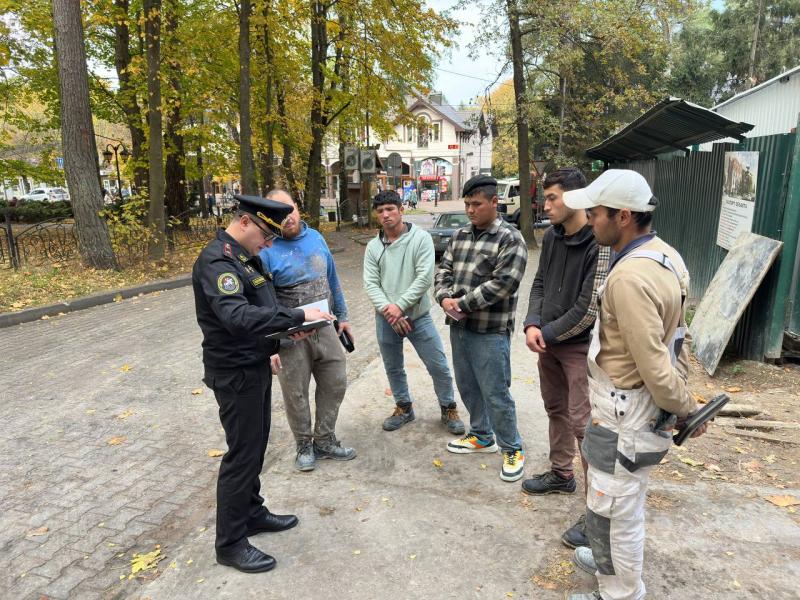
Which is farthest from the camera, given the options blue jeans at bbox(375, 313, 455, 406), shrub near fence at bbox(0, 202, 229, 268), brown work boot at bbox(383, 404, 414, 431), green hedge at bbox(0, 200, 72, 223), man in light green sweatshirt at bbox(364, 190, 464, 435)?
green hedge at bbox(0, 200, 72, 223)

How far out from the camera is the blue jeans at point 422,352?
14.0ft

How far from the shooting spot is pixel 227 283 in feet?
8.38

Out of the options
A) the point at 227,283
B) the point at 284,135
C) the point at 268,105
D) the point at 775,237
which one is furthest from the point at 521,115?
the point at 227,283

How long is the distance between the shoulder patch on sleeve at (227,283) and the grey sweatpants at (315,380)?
117 centimetres

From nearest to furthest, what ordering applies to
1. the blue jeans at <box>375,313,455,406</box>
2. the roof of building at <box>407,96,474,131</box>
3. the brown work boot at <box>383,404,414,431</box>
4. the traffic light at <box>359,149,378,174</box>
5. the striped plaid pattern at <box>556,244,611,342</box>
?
the striped plaid pattern at <box>556,244,611,342</box> < the blue jeans at <box>375,313,455,406</box> < the brown work boot at <box>383,404,414,431</box> < the traffic light at <box>359,149,378,174</box> < the roof of building at <box>407,96,474,131</box>

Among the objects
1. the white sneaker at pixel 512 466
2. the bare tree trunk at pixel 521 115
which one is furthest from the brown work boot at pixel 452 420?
the bare tree trunk at pixel 521 115

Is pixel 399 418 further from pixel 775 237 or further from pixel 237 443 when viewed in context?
pixel 775 237

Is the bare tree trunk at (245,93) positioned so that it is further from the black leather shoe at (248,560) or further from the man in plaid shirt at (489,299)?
the black leather shoe at (248,560)

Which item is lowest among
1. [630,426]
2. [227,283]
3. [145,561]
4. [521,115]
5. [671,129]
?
[145,561]

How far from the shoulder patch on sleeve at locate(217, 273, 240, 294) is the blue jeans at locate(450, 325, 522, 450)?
5.51 feet

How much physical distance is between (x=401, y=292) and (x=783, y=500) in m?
2.80

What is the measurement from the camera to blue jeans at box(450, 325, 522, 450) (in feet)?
11.7

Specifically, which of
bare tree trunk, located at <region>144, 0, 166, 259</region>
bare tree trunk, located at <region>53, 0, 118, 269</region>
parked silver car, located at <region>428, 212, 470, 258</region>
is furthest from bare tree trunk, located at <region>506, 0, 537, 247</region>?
bare tree trunk, located at <region>53, 0, 118, 269</region>

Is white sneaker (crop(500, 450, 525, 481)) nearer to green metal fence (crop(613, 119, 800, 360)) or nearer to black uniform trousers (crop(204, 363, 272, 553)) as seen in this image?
black uniform trousers (crop(204, 363, 272, 553))
